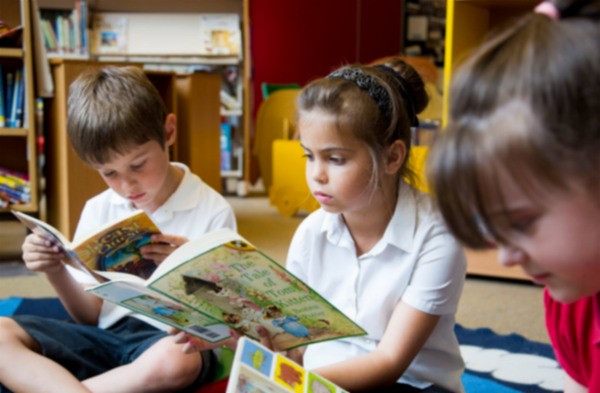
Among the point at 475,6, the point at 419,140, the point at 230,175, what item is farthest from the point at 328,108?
the point at 230,175

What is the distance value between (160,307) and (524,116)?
0.54m

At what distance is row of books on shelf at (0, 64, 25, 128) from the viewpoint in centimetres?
204

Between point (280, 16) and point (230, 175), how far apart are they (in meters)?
1.63

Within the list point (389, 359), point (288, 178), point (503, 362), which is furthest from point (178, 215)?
point (288, 178)

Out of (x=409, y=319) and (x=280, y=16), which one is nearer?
(x=409, y=319)

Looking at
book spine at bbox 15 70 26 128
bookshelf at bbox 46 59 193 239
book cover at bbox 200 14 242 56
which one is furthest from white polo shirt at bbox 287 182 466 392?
book cover at bbox 200 14 242 56

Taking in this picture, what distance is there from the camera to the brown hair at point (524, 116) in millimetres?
390

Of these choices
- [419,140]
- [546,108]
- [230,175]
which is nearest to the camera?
[546,108]

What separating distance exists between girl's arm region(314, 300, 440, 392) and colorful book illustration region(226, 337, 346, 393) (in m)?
0.11

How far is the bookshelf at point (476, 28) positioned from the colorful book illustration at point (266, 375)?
1.27m

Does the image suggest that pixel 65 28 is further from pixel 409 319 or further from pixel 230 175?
pixel 409 319

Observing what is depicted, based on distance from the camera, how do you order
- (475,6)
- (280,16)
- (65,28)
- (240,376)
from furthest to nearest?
(280,16) < (65,28) < (475,6) < (240,376)

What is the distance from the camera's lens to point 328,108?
2.75ft

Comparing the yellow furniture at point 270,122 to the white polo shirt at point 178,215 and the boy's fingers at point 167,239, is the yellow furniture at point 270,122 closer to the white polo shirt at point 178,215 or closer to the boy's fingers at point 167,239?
the white polo shirt at point 178,215
